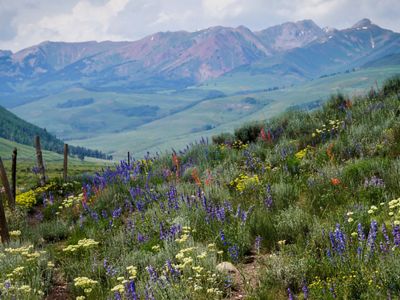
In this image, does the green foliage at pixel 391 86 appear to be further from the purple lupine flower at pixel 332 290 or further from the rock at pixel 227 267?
the purple lupine flower at pixel 332 290

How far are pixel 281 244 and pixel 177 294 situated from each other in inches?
75.1

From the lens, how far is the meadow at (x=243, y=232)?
4.70 meters

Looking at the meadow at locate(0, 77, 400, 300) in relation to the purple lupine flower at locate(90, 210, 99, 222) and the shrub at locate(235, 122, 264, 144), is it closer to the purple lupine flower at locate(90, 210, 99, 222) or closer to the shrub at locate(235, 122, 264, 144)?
the purple lupine flower at locate(90, 210, 99, 222)

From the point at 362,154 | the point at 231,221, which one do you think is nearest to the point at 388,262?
the point at 231,221

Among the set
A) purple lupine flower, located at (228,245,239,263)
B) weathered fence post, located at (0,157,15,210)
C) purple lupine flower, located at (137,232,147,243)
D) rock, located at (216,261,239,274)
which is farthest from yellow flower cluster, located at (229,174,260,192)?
weathered fence post, located at (0,157,15,210)

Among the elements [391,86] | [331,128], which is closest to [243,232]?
[331,128]

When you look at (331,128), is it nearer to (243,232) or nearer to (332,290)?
(243,232)

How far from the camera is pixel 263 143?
45.0ft

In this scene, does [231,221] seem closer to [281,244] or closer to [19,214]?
[281,244]

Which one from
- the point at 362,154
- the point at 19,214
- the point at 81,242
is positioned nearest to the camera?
the point at 81,242

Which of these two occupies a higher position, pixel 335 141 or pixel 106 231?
pixel 335 141

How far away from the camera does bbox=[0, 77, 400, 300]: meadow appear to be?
470 centimetres

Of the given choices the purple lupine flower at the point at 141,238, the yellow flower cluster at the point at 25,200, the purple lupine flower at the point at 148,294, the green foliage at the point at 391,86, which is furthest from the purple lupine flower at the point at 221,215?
the green foliage at the point at 391,86

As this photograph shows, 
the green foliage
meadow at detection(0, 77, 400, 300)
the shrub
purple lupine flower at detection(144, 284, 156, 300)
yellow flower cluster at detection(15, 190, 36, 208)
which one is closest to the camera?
purple lupine flower at detection(144, 284, 156, 300)
